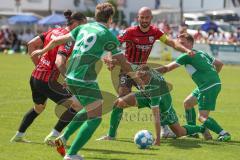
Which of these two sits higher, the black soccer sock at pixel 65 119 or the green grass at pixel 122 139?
the black soccer sock at pixel 65 119

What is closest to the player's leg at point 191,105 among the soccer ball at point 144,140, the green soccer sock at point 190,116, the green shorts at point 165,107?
the green soccer sock at point 190,116

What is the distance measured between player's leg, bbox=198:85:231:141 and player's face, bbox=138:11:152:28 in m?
1.59

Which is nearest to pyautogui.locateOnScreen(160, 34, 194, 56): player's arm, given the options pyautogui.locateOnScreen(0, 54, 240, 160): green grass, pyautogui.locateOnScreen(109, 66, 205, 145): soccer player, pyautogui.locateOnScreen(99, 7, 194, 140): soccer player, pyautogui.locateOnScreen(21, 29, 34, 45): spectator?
pyautogui.locateOnScreen(99, 7, 194, 140): soccer player

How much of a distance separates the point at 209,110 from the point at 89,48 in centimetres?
367

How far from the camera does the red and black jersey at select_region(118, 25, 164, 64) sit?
11.7m

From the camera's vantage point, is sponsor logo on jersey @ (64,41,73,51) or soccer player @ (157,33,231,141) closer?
sponsor logo on jersey @ (64,41,73,51)

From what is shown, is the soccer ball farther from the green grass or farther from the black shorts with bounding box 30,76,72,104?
the black shorts with bounding box 30,76,72,104

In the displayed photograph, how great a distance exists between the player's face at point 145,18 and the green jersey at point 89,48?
2454 millimetres

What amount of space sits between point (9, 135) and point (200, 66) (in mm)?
Result: 3570

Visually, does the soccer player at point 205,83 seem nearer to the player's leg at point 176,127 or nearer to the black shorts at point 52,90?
the player's leg at point 176,127

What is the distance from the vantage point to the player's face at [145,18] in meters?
11.3

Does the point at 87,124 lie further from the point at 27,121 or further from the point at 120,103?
the point at 120,103

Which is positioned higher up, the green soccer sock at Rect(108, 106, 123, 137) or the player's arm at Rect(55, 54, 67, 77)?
the player's arm at Rect(55, 54, 67, 77)

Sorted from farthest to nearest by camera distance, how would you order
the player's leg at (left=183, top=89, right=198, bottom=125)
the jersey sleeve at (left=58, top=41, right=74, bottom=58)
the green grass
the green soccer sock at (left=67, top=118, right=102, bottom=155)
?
the player's leg at (left=183, top=89, right=198, bottom=125) < the jersey sleeve at (left=58, top=41, right=74, bottom=58) < the green grass < the green soccer sock at (left=67, top=118, right=102, bottom=155)
